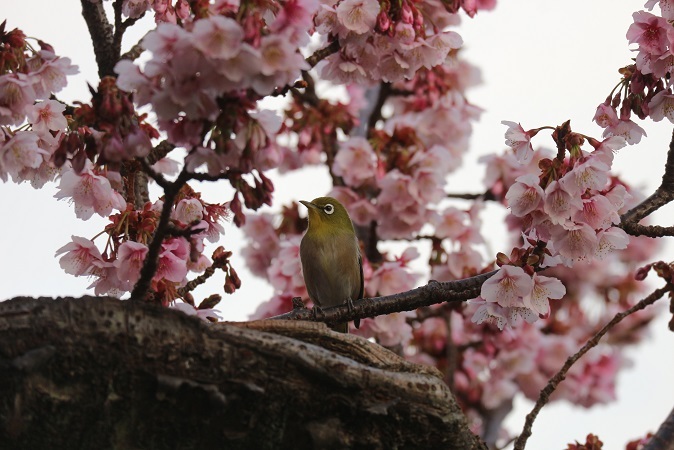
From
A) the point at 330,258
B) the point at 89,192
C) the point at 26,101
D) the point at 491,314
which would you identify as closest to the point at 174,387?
the point at 26,101

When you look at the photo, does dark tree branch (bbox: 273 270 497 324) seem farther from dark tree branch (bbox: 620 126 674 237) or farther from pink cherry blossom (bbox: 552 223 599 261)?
dark tree branch (bbox: 620 126 674 237)

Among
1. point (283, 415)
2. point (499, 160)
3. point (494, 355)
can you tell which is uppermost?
point (499, 160)

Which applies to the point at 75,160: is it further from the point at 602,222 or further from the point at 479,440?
the point at 602,222

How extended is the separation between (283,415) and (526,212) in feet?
4.34

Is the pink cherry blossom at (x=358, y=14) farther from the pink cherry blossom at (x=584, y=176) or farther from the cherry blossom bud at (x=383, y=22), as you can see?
the pink cherry blossom at (x=584, y=176)

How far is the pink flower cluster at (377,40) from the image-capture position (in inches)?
132

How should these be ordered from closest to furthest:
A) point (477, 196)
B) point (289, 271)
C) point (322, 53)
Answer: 1. point (322, 53)
2. point (289, 271)
3. point (477, 196)

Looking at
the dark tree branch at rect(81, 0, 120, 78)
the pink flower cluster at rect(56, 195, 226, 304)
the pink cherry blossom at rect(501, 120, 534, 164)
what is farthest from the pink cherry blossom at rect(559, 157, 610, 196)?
the dark tree branch at rect(81, 0, 120, 78)

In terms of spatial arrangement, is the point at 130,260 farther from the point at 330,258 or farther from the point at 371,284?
the point at 371,284

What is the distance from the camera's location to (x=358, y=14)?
132 inches

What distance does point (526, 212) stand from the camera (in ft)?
9.96

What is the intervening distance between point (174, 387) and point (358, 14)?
1.87 meters

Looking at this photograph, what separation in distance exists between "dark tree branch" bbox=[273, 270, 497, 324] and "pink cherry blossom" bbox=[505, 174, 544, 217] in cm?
31

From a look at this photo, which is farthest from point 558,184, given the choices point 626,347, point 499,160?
point 626,347
